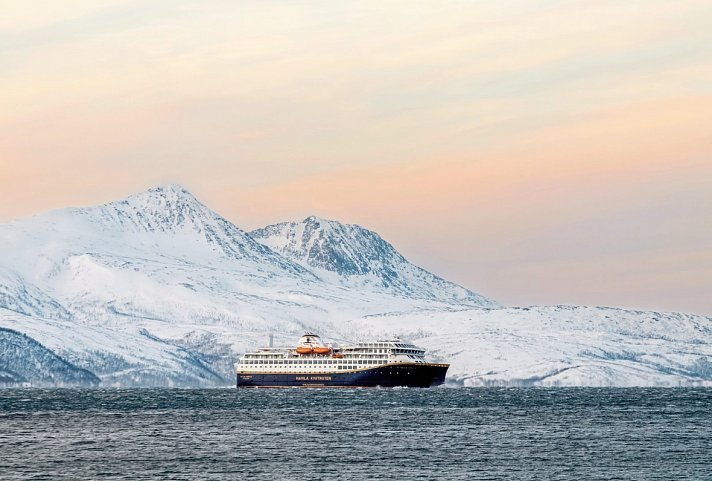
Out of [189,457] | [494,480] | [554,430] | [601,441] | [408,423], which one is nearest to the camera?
[494,480]

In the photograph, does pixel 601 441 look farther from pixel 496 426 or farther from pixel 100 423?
pixel 100 423

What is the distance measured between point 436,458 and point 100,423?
67470mm

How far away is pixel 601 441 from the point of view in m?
150

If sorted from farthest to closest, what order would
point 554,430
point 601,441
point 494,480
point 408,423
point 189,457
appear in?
point 408,423 → point 554,430 → point 601,441 → point 189,457 → point 494,480

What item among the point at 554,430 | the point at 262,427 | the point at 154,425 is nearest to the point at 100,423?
the point at 154,425

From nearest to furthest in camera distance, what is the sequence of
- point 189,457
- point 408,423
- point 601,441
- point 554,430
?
point 189,457 < point 601,441 < point 554,430 < point 408,423

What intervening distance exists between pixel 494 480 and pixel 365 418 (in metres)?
76.9

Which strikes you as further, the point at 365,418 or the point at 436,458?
the point at 365,418

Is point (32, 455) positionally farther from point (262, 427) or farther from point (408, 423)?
point (408, 423)

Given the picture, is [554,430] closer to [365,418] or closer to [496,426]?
[496,426]

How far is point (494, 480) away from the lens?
11319 centimetres

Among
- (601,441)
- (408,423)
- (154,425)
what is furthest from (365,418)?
(601,441)

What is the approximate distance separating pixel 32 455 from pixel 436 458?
4165cm

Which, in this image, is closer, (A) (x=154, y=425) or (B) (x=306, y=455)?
(B) (x=306, y=455)
